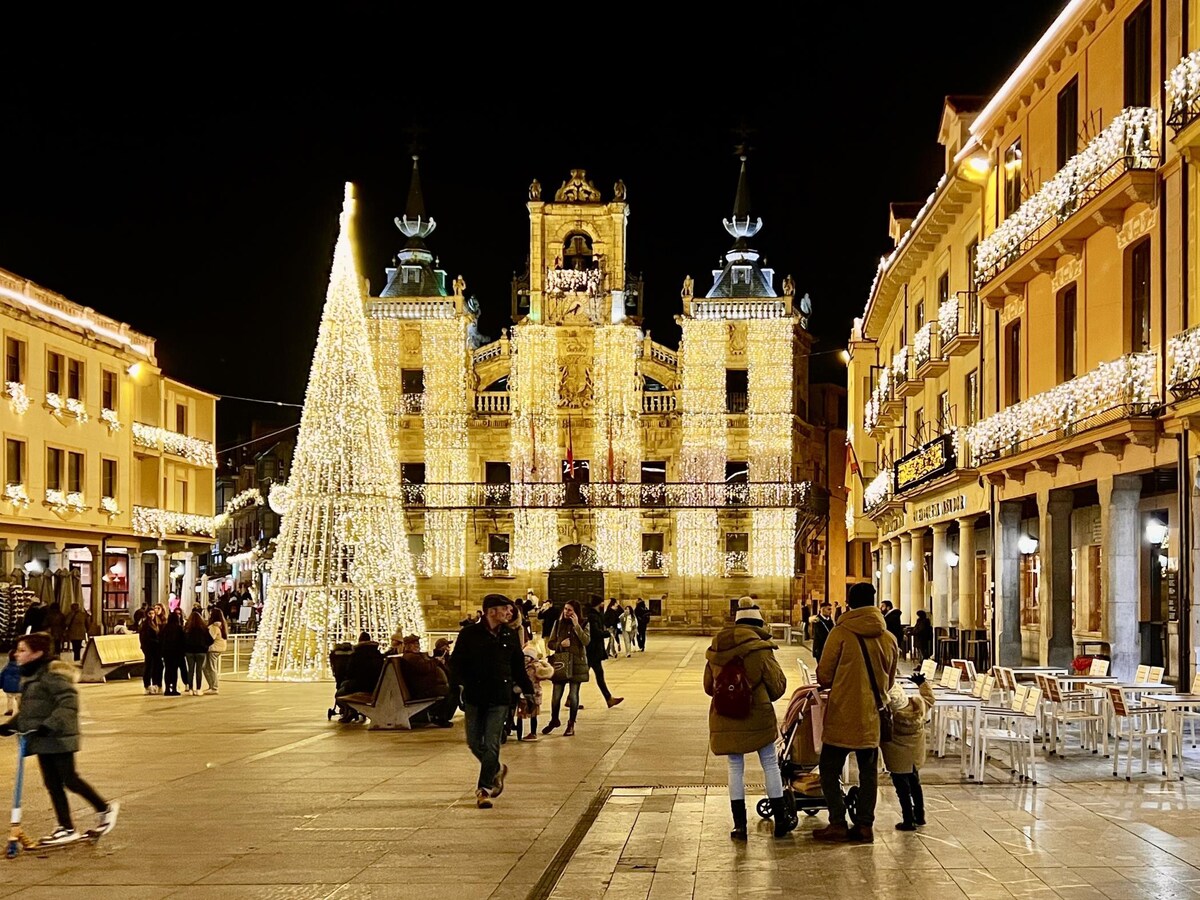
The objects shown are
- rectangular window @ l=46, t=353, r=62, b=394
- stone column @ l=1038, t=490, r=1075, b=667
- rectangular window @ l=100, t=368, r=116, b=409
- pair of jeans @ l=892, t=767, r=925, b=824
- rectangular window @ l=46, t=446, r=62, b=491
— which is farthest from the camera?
rectangular window @ l=100, t=368, r=116, b=409

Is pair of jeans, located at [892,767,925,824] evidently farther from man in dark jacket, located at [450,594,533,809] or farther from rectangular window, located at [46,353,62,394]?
rectangular window, located at [46,353,62,394]

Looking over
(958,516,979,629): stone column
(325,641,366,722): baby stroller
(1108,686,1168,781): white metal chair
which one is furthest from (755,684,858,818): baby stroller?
(958,516,979,629): stone column

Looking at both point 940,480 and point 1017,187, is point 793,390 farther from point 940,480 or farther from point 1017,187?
point 1017,187

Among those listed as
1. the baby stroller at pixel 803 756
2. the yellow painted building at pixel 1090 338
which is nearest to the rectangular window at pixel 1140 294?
the yellow painted building at pixel 1090 338

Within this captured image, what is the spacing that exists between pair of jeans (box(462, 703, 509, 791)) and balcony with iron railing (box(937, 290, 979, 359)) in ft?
58.6

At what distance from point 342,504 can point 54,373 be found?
18229 millimetres

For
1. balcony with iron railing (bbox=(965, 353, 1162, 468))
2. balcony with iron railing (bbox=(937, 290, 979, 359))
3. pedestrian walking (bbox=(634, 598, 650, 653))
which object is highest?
balcony with iron railing (bbox=(937, 290, 979, 359))

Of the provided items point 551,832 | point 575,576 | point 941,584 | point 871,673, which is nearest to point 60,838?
point 551,832

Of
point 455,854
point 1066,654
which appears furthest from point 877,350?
point 455,854

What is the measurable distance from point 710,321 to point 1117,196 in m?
39.8

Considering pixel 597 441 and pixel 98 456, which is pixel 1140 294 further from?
pixel 597 441

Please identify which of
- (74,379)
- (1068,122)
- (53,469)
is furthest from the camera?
(74,379)

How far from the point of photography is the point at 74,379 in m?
43.2

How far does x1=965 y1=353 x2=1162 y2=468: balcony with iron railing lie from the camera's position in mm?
19000
